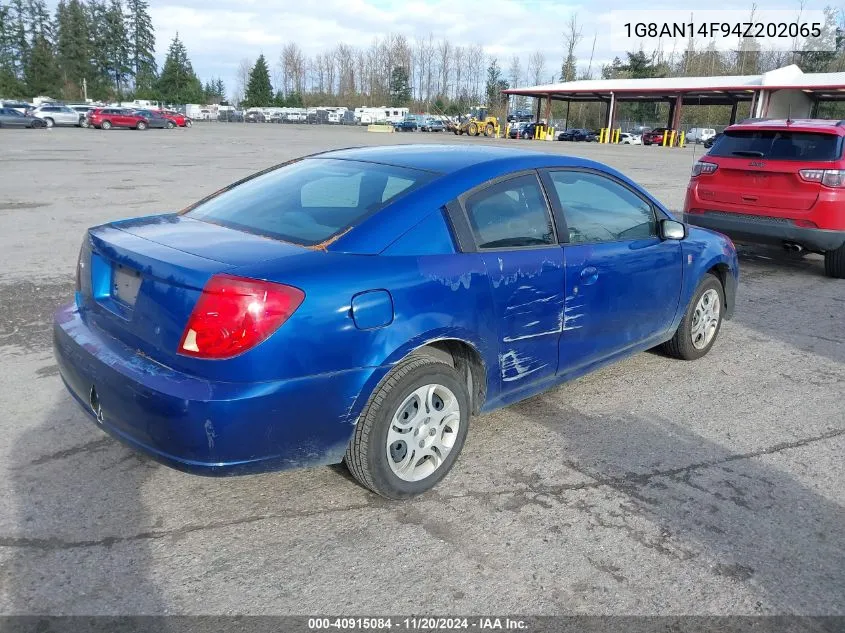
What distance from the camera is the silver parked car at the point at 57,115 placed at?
148 ft

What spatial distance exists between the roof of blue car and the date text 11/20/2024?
6.87ft

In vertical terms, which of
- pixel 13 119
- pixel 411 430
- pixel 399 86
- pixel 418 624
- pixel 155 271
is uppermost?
pixel 399 86

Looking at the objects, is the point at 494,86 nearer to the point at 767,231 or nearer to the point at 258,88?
the point at 258,88

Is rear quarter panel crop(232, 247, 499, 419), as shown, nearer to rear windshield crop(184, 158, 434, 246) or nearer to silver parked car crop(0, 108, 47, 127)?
rear windshield crop(184, 158, 434, 246)

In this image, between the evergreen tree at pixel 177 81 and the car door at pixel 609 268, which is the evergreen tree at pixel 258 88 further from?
the car door at pixel 609 268

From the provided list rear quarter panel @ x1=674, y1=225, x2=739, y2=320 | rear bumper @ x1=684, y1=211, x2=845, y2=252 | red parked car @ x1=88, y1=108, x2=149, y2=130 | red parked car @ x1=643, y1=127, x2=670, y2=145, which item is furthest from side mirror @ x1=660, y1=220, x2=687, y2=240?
red parked car @ x1=643, y1=127, x2=670, y2=145

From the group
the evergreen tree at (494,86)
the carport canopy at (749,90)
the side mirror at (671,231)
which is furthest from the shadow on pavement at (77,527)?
the evergreen tree at (494,86)

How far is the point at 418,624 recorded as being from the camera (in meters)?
2.46

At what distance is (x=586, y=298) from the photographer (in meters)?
3.90

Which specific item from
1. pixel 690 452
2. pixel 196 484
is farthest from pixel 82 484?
pixel 690 452

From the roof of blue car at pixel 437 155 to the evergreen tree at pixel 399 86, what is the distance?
11929 cm

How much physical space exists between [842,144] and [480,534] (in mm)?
6859

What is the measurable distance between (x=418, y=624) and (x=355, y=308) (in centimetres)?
122

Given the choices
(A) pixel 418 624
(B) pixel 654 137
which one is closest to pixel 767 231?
(A) pixel 418 624
